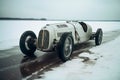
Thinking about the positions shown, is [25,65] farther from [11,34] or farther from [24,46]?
[11,34]

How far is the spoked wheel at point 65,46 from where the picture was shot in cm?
539

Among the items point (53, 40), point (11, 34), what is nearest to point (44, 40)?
A: point (53, 40)

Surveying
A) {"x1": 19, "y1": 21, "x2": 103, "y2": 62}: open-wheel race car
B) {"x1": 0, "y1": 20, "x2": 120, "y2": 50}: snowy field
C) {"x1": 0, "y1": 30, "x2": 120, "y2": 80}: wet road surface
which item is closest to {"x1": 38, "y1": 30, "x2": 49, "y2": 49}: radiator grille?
{"x1": 19, "y1": 21, "x2": 103, "y2": 62}: open-wheel race car

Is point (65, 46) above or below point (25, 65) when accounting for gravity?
above

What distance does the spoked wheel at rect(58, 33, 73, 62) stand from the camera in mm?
5391

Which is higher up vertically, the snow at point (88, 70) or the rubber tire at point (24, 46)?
the rubber tire at point (24, 46)

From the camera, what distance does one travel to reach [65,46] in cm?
568

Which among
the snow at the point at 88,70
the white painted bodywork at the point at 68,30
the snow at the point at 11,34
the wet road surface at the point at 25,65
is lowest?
the snow at the point at 88,70

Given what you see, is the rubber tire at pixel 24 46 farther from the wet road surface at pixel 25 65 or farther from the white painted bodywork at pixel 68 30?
the white painted bodywork at pixel 68 30

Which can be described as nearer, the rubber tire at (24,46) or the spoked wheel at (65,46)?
the spoked wheel at (65,46)

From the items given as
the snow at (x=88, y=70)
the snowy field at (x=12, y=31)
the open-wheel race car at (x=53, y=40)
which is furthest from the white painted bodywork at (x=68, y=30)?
the snowy field at (x=12, y=31)

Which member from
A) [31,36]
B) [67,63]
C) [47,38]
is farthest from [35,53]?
[67,63]

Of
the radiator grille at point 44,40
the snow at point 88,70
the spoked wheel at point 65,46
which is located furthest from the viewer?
the radiator grille at point 44,40

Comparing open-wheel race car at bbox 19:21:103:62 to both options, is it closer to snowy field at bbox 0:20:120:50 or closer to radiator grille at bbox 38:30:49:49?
radiator grille at bbox 38:30:49:49
